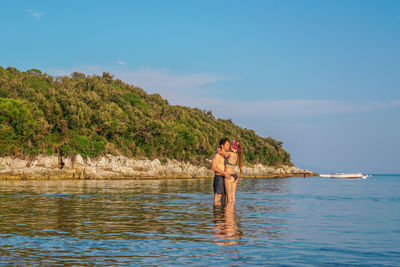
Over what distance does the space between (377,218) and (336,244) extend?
7790mm

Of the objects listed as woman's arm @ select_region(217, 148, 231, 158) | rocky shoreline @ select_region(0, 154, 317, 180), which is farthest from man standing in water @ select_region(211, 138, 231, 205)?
rocky shoreline @ select_region(0, 154, 317, 180)

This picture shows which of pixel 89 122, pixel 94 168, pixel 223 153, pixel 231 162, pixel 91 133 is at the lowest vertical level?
pixel 94 168

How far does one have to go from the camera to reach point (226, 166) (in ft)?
64.6

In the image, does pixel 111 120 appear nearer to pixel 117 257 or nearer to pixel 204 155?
pixel 204 155

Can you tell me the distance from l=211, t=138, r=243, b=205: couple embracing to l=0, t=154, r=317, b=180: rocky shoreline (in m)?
46.7

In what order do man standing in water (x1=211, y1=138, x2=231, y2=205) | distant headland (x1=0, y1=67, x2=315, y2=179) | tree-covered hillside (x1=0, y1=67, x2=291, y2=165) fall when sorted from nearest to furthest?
1. man standing in water (x1=211, y1=138, x2=231, y2=205)
2. distant headland (x1=0, y1=67, x2=315, y2=179)
3. tree-covered hillside (x1=0, y1=67, x2=291, y2=165)

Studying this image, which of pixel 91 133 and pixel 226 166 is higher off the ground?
pixel 91 133

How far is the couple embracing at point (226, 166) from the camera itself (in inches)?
766

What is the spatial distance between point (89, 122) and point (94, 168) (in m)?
14.2

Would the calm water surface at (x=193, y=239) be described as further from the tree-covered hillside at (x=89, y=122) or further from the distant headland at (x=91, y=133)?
the tree-covered hillside at (x=89, y=122)

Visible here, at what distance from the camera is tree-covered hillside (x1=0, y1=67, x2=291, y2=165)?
68.8 meters

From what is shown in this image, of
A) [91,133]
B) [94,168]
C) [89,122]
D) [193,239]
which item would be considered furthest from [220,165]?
[89,122]

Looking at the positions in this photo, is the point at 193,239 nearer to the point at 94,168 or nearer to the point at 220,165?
the point at 220,165

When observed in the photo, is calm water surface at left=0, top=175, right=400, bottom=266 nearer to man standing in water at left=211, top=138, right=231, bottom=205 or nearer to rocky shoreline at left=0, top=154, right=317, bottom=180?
man standing in water at left=211, top=138, right=231, bottom=205
